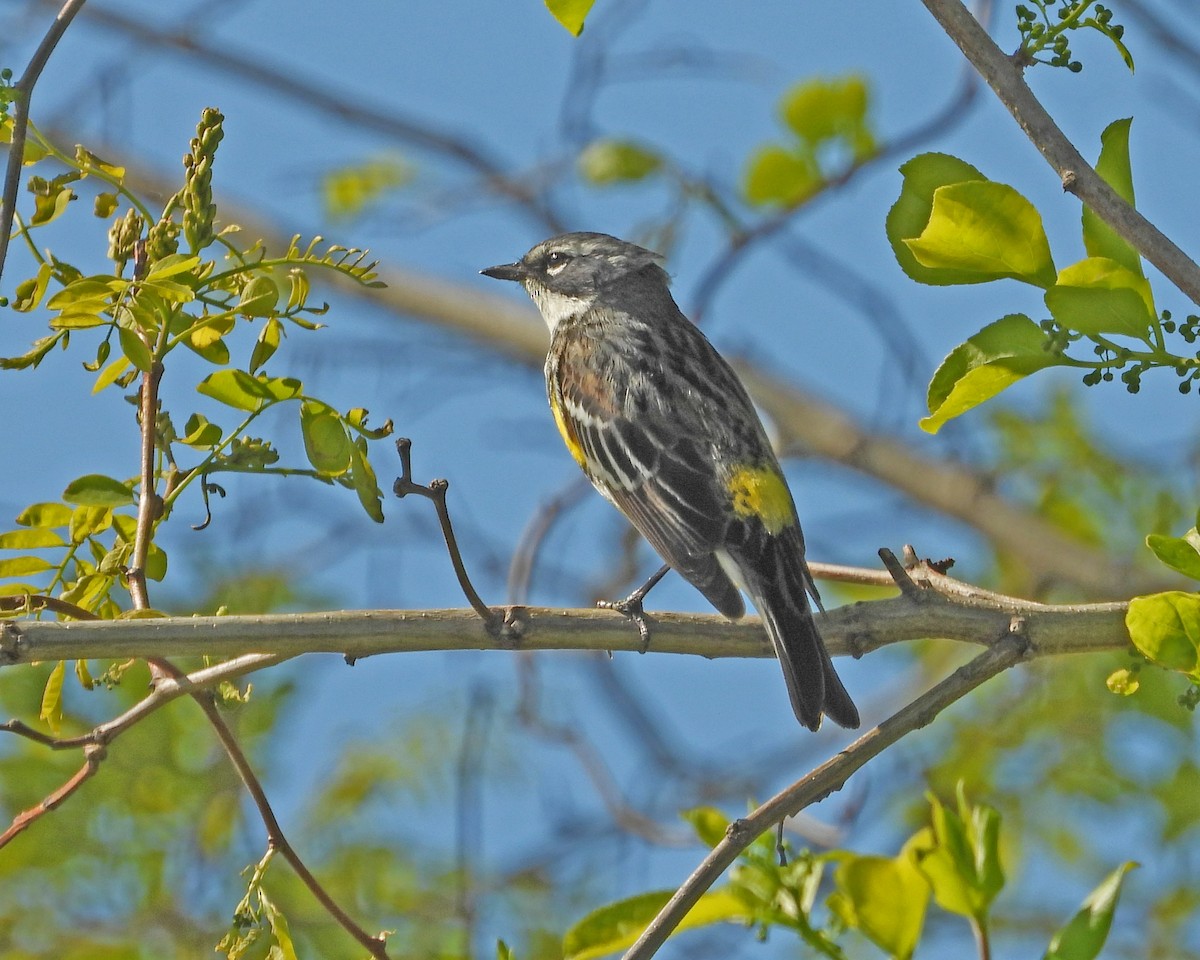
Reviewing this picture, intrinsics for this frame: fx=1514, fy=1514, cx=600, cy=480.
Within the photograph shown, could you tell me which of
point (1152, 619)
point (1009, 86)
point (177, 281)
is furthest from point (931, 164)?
point (177, 281)

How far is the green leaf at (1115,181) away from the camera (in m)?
2.71

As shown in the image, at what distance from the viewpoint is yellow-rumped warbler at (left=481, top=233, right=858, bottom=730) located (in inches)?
166

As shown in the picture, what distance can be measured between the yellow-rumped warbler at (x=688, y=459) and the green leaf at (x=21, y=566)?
5.74ft

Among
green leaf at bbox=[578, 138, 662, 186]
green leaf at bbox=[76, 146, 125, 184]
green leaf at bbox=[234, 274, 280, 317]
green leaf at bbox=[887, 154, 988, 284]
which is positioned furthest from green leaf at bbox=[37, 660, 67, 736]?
green leaf at bbox=[578, 138, 662, 186]

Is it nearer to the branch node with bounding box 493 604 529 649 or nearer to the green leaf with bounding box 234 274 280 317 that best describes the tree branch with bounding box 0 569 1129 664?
the branch node with bounding box 493 604 529 649

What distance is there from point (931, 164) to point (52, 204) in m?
1.69

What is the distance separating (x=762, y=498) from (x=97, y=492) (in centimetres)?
246

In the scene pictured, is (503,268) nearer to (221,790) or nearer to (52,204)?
(221,790)

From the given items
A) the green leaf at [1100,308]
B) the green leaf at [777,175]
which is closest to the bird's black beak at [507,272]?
the green leaf at [777,175]

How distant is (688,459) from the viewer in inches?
203

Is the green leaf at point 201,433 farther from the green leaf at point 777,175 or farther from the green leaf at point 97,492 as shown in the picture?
the green leaf at point 777,175

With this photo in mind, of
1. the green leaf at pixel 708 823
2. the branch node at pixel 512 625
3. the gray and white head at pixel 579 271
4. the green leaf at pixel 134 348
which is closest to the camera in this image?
the green leaf at pixel 134 348

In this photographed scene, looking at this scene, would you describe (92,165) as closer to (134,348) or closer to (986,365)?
(134,348)

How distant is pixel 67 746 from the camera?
2814 mm
